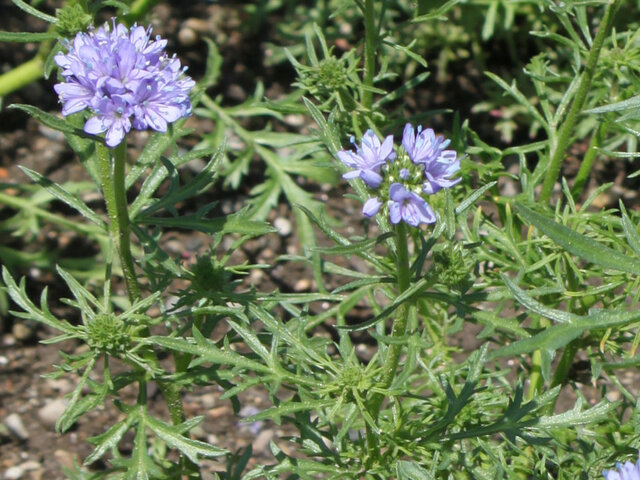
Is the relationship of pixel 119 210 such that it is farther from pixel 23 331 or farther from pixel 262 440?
pixel 23 331

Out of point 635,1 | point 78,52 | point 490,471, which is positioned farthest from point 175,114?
point 635,1

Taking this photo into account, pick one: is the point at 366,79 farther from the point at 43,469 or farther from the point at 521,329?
the point at 43,469

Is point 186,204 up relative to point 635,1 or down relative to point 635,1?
down

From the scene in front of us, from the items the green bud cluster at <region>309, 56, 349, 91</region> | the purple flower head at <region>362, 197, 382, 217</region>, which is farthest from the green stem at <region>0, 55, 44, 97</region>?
the purple flower head at <region>362, 197, 382, 217</region>

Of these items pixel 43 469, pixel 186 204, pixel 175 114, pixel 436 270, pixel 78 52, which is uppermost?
pixel 78 52

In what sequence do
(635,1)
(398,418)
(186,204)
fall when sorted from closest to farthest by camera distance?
(398,418), (186,204), (635,1)

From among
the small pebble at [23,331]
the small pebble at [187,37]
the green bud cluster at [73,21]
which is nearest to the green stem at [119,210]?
the green bud cluster at [73,21]

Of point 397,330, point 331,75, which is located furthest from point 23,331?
point 397,330
